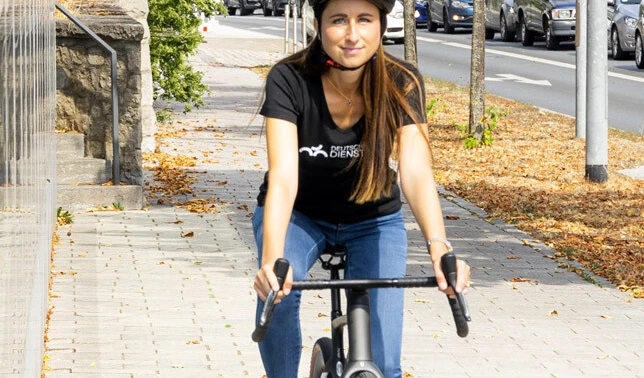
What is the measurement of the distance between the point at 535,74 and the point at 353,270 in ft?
77.6

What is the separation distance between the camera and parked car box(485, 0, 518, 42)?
118 ft

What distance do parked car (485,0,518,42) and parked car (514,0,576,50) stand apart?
521 millimetres

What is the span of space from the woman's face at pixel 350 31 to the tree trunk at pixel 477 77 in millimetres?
12955

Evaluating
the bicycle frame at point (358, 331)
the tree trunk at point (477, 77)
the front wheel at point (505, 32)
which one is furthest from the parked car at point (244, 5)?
the bicycle frame at point (358, 331)

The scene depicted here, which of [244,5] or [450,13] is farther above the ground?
[244,5]

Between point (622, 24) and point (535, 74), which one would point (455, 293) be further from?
point (622, 24)

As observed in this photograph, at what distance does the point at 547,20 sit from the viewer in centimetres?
3259

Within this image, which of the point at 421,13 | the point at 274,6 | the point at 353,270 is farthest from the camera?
the point at 274,6

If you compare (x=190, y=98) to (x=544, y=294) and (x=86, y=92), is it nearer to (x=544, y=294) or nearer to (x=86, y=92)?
(x=86, y=92)

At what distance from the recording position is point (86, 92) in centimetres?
1141

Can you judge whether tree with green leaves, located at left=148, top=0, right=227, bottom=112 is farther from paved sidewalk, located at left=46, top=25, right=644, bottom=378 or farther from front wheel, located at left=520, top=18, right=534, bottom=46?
front wheel, located at left=520, top=18, right=534, bottom=46

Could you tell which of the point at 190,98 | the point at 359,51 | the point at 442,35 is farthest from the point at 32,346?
the point at 442,35

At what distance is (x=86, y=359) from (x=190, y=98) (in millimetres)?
10924

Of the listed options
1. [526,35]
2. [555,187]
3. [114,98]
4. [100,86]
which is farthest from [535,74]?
[114,98]
